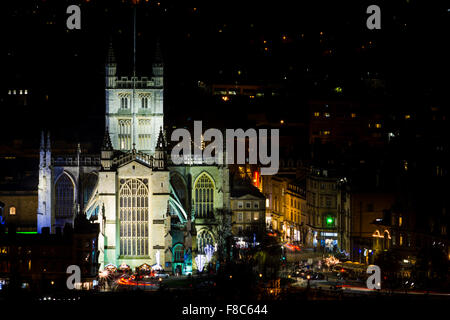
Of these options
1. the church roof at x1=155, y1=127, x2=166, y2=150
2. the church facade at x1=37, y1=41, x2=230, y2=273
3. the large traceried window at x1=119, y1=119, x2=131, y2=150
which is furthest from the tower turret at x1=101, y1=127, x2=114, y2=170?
the large traceried window at x1=119, y1=119, x2=131, y2=150

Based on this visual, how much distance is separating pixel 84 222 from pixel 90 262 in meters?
4.30

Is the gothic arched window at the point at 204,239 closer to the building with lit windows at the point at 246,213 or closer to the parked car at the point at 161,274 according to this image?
the parked car at the point at 161,274

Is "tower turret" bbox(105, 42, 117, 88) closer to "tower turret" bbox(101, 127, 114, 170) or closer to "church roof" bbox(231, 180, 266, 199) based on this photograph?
"tower turret" bbox(101, 127, 114, 170)

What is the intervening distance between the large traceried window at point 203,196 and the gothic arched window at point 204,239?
6.82ft

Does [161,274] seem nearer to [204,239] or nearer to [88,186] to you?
[204,239]

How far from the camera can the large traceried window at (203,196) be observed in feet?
367

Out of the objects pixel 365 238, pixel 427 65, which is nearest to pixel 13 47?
pixel 427 65

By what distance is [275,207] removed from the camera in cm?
14900

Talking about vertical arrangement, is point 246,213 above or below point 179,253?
above

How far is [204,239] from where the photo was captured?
366 feet

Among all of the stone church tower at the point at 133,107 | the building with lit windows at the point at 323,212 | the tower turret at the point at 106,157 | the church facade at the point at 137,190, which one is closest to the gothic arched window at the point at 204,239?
the church facade at the point at 137,190

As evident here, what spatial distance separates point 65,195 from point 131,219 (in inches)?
384

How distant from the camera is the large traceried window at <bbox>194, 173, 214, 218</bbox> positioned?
11200cm

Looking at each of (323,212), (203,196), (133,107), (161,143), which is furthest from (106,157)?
(323,212)
